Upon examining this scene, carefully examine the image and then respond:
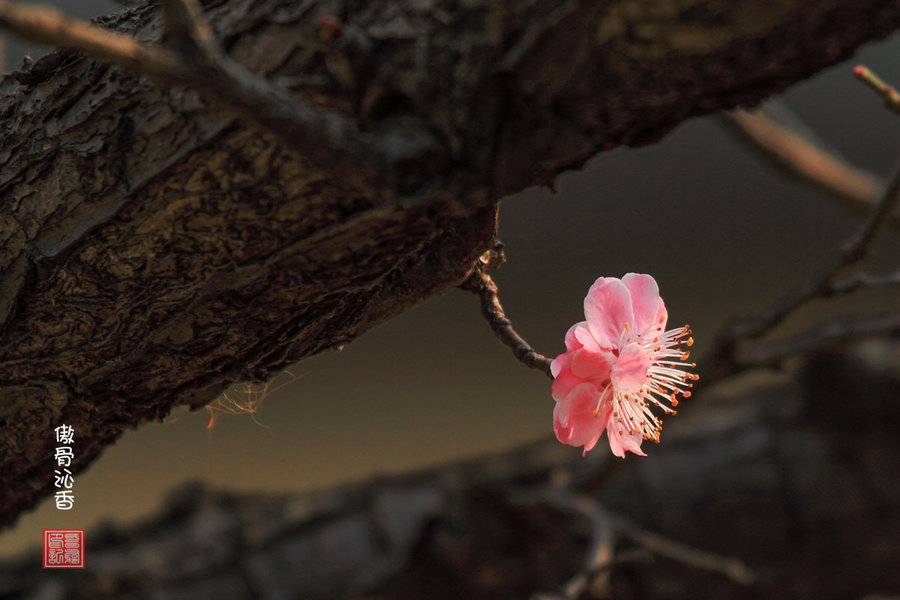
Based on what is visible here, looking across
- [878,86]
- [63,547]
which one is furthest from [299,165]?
[63,547]

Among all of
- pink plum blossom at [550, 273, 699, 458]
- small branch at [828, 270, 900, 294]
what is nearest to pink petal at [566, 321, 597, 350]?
pink plum blossom at [550, 273, 699, 458]

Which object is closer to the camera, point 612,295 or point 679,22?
point 679,22

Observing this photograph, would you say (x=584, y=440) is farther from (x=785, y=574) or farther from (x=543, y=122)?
(x=785, y=574)

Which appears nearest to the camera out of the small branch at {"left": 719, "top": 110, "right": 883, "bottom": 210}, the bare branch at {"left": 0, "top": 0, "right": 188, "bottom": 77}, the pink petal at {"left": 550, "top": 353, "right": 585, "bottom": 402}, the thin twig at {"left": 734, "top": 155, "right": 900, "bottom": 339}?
the bare branch at {"left": 0, "top": 0, "right": 188, "bottom": 77}

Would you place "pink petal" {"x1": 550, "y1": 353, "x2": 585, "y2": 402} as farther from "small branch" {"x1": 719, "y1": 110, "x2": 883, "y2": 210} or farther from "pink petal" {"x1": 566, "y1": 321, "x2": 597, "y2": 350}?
"small branch" {"x1": 719, "y1": 110, "x2": 883, "y2": 210}

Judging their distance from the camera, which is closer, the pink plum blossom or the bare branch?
the bare branch

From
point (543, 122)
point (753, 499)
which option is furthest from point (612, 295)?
point (753, 499)

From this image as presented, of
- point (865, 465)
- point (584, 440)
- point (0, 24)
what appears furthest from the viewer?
point (865, 465)
